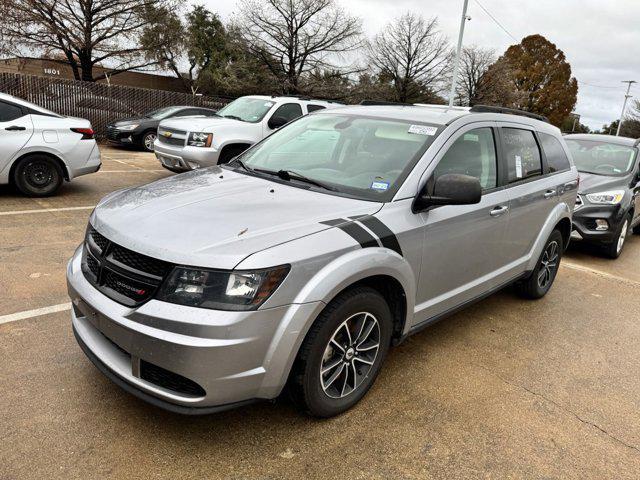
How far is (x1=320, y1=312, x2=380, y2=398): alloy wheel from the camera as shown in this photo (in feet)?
8.64

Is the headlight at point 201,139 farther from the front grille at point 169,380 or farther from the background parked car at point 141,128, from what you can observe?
the front grille at point 169,380

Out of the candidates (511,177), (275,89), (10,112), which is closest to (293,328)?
(511,177)

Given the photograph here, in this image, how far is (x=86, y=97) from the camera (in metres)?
15.7

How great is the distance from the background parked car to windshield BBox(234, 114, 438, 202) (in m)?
10.9

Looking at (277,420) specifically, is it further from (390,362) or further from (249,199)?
(249,199)

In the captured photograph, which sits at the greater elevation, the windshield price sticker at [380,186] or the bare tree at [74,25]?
the bare tree at [74,25]

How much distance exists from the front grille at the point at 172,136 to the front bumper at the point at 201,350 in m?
6.38

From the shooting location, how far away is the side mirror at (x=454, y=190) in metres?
2.80

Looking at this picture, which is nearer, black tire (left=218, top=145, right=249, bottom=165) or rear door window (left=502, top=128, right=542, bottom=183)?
rear door window (left=502, top=128, right=542, bottom=183)

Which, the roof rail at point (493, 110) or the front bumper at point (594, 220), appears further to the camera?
the front bumper at point (594, 220)

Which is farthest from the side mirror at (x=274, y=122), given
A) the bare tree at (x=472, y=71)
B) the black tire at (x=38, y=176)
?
the bare tree at (x=472, y=71)

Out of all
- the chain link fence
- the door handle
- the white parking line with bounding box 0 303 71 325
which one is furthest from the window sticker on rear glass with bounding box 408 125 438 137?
the chain link fence

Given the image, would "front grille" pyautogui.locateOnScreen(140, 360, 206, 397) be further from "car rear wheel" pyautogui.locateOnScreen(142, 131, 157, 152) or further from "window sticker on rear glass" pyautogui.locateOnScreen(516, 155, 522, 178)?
"car rear wheel" pyautogui.locateOnScreen(142, 131, 157, 152)

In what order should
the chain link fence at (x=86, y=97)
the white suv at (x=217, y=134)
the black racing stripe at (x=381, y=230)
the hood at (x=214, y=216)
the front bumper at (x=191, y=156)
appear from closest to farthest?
the hood at (x=214, y=216) < the black racing stripe at (x=381, y=230) < the front bumper at (x=191, y=156) < the white suv at (x=217, y=134) < the chain link fence at (x=86, y=97)
